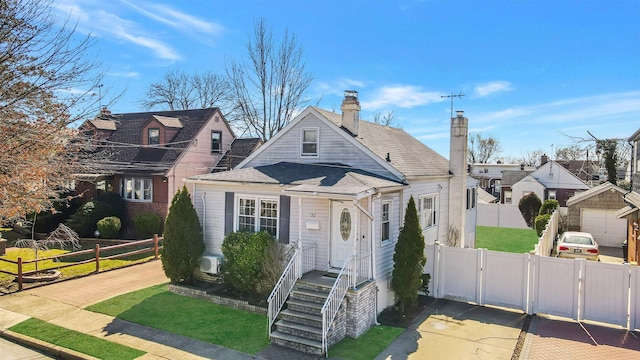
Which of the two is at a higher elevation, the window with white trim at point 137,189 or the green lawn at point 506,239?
the window with white trim at point 137,189

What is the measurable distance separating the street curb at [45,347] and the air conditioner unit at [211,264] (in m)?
4.81

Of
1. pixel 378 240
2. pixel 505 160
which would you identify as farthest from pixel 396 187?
pixel 505 160

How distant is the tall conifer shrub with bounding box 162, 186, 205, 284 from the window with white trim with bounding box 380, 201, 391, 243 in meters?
6.11

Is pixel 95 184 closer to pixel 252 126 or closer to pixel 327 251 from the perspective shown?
pixel 252 126

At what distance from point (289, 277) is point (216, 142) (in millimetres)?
17552

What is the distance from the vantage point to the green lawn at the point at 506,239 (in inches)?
901

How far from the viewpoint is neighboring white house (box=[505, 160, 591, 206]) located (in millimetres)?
40531

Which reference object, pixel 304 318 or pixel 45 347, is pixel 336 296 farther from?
pixel 45 347

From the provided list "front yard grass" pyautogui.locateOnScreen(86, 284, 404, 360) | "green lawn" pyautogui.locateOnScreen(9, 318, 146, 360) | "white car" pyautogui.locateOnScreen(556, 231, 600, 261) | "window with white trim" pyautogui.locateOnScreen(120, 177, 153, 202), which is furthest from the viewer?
"window with white trim" pyautogui.locateOnScreen(120, 177, 153, 202)

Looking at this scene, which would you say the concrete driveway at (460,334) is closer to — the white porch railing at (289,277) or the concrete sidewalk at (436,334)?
the concrete sidewalk at (436,334)

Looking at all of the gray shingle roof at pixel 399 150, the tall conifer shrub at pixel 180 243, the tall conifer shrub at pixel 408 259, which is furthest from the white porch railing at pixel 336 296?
the tall conifer shrub at pixel 180 243

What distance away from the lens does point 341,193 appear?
1030 cm

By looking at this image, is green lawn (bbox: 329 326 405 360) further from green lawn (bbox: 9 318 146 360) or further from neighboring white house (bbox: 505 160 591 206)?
neighboring white house (bbox: 505 160 591 206)

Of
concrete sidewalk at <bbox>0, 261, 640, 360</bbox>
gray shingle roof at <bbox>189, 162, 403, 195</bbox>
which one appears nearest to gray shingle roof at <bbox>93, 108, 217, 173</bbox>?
gray shingle roof at <bbox>189, 162, 403, 195</bbox>
